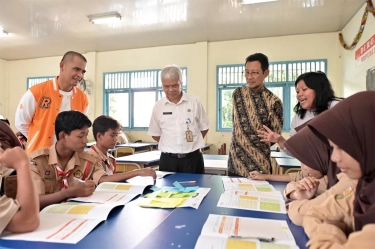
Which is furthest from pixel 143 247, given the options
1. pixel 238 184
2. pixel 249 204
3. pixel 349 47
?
pixel 349 47

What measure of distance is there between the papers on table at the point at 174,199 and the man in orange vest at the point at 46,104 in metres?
1.26

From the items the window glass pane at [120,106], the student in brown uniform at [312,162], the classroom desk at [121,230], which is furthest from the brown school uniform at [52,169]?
the window glass pane at [120,106]

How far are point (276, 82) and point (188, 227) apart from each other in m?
5.15

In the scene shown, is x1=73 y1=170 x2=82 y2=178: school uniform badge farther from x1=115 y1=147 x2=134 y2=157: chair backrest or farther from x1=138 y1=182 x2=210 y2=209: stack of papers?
x1=115 y1=147 x2=134 y2=157: chair backrest

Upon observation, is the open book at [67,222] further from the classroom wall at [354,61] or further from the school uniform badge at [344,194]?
the classroom wall at [354,61]

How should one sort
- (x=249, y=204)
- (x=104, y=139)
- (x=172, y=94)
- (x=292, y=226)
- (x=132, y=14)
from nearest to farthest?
(x=292, y=226)
(x=249, y=204)
(x=104, y=139)
(x=172, y=94)
(x=132, y=14)

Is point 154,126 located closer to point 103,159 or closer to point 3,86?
point 103,159

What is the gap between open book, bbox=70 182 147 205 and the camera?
51.3 inches

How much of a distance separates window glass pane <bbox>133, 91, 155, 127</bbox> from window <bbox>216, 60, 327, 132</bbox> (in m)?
1.79

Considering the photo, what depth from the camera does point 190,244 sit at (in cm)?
84

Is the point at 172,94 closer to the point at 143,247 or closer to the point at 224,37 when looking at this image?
the point at 143,247

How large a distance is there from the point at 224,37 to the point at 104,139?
14.6 feet

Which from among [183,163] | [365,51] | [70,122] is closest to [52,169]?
[70,122]

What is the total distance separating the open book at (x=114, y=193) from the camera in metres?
1.30
